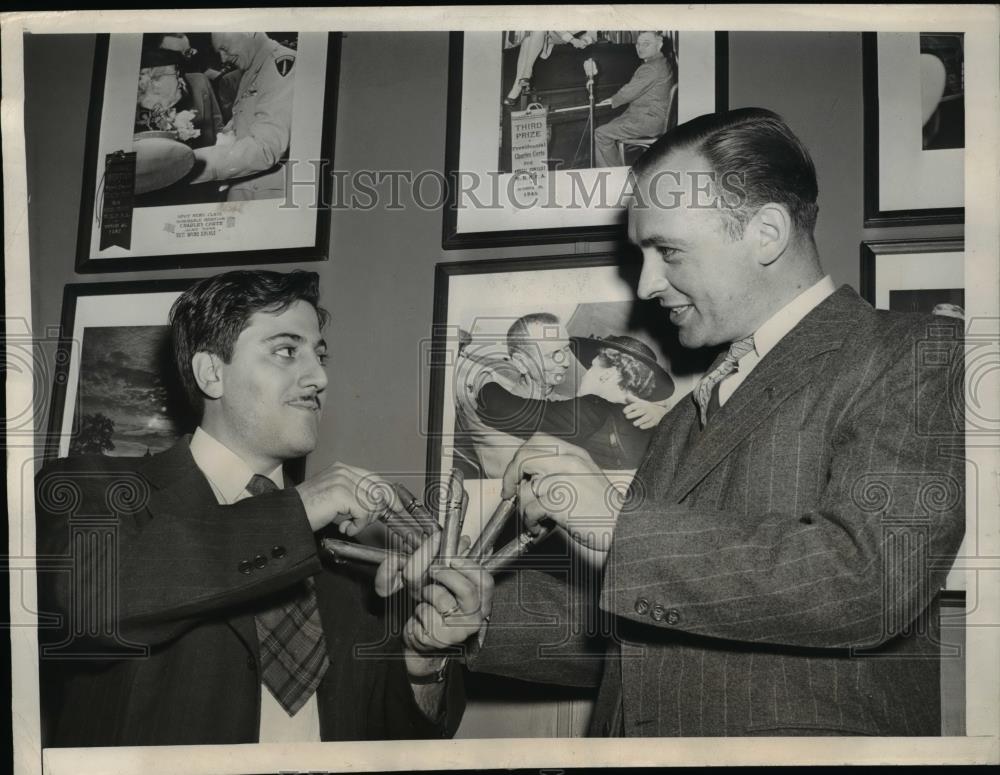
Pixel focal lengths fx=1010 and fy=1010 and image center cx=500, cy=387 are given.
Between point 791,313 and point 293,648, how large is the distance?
50.5 inches

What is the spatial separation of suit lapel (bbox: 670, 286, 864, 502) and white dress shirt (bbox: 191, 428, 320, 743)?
0.94 metres

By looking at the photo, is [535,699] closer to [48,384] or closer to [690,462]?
[690,462]

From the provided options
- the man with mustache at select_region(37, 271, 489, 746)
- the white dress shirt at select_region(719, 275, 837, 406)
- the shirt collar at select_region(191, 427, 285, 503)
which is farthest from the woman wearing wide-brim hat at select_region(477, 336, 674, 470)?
the shirt collar at select_region(191, 427, 285, 503)

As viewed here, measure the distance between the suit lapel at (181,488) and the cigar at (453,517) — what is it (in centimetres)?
45

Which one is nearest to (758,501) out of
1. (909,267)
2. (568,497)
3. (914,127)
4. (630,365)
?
(568,497)

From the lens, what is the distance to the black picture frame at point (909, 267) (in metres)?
2.25

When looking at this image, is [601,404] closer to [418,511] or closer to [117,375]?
[418,511]

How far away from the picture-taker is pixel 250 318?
2287mm

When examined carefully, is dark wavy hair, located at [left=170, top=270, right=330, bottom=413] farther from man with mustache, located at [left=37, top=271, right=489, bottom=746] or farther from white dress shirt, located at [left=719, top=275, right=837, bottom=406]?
white dress shirt, located at [left=719, top=275, right=837, bottom=406]

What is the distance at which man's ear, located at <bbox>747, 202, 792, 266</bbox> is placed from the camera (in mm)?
2117

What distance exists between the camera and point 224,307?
231cm

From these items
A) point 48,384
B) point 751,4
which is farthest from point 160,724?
point 751,4

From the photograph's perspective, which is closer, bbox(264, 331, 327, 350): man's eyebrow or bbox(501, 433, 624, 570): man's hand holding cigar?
bbox(501, 433, 624, 570): man's hand holding cigar

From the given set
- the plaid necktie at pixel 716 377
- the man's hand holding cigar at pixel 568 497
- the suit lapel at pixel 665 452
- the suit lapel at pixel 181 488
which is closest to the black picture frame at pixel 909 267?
the plaid necktie at pixel 716 377
